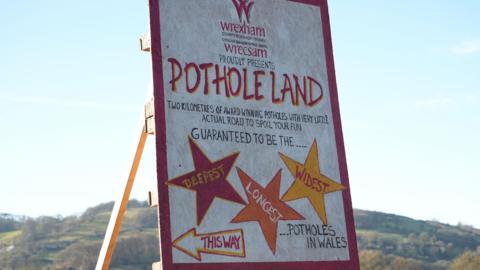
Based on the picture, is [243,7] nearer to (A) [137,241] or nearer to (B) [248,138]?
(B) [248,138]

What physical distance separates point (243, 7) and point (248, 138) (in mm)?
1338

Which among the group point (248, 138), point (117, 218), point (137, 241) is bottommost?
point (117, 218)

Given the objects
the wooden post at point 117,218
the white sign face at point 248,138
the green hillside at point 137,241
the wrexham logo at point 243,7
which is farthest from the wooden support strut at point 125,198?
the green hillside at point 137,241

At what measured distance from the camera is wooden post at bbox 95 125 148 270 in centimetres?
794

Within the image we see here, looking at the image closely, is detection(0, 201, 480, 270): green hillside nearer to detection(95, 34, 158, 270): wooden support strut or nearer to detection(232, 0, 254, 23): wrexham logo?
detection(232, 0, 254, 23): wrexham logo

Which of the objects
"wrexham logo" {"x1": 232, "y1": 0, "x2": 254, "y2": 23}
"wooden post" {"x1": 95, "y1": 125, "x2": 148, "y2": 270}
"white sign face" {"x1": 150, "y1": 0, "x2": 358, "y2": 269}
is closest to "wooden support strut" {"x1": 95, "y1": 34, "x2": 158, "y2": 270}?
"wooden post" {"x1": 95, "y1": 125, "x2": 148, "y2": 270}

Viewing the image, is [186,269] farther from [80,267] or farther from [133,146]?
[80,267]

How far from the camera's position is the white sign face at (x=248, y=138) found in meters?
7.59

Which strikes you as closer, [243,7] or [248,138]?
[248,138]

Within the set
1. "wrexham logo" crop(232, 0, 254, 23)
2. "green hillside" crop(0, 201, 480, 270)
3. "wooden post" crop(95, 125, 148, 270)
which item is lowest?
"wooden post" crop(95, 125, 148, 270)

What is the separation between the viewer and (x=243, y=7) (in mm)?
8500

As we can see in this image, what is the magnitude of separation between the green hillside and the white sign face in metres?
53.0

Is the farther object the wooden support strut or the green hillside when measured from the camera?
the green hillside

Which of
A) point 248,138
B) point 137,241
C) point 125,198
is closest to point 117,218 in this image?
point 125,198
